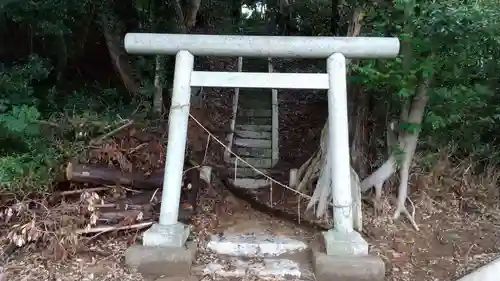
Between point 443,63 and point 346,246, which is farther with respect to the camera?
point 443,63

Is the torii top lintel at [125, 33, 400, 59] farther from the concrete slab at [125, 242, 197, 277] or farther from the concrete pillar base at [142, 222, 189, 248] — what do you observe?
the concrete slab at [125, 242, 197, 277]

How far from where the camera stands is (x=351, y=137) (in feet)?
20.4

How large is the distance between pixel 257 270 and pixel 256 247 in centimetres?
42

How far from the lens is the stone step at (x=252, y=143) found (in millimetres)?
8109

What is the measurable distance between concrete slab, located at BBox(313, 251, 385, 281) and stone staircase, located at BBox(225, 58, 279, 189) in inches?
91.7

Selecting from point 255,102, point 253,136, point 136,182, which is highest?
point 255,102

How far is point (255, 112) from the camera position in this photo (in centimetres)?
930

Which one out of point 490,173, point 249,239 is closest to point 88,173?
point 249,239

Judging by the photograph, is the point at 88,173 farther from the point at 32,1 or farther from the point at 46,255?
the point at 32,1

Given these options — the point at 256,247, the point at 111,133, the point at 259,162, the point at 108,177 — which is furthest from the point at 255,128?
the point at 256,247

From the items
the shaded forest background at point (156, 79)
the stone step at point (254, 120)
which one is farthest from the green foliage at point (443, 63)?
the stone step at point (254, 120)

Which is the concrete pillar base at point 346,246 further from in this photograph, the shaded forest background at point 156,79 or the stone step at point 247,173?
the stone step at point 247,173

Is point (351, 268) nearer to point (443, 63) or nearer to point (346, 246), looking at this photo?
point (346, 246)

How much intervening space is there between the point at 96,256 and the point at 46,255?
1.53 feet
